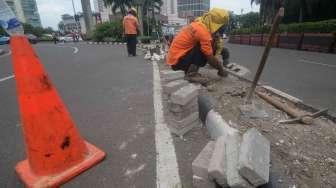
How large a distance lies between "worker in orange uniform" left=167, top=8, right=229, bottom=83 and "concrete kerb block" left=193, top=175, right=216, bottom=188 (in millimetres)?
2779

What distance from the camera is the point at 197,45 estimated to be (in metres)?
4.57

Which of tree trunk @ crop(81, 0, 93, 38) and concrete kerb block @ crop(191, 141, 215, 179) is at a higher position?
tree trunk @ crop(81, 0, 93, 38)

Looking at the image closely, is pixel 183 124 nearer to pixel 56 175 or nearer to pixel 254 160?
pixel 254 160

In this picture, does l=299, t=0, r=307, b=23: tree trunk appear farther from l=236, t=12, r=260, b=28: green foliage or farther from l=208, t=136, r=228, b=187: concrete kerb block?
l=236, t=12, r=260, b=28: green foliage

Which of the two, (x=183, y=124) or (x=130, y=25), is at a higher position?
(x=130, y=25)

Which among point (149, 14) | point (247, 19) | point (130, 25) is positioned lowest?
point (247, 19)

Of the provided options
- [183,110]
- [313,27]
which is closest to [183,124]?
[183,110]

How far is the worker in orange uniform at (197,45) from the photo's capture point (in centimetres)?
423

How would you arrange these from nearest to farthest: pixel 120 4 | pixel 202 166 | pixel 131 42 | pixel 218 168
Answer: pixel 218 168, pixel 202 166, pixel 131 42, pixel 120 4

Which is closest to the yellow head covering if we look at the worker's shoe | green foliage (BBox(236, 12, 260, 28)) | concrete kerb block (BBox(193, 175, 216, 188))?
the worker's shoe

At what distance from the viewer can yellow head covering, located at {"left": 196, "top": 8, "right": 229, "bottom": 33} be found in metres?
4.20

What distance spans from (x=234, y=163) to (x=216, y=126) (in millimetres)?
897

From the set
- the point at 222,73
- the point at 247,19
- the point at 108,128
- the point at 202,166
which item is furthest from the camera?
the point at 247,19

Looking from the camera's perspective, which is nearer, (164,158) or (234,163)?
(234,163)
